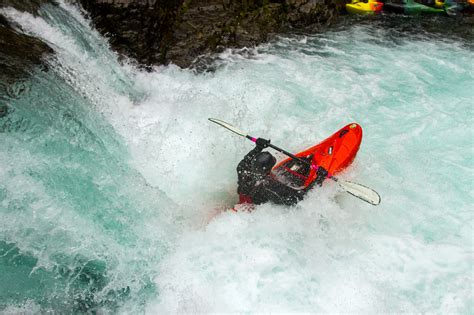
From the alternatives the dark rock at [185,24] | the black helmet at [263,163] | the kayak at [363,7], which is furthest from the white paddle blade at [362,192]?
→ the kayak at [363,7]

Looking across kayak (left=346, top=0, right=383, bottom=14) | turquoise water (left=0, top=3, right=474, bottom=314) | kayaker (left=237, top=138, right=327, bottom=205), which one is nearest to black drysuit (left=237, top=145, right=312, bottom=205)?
kayaker (left=237, top=138, right=327, bottom=205)

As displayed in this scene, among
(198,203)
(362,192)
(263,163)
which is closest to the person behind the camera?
(263,163)

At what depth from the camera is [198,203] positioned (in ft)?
16.4

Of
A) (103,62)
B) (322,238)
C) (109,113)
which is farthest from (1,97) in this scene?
(322,238)

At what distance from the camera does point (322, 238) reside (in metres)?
4.57

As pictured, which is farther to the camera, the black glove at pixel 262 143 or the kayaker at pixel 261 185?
the black glove at pixel 262 143

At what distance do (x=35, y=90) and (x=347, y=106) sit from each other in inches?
184

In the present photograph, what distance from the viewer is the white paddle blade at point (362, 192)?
14.8 feet

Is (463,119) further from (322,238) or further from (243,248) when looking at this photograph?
(243,248)

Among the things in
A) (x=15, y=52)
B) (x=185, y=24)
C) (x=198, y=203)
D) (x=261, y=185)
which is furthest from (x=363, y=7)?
(x=15, y=52)

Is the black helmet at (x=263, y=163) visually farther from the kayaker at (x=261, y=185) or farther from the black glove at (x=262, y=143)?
the black glove at (x=262, y=143)

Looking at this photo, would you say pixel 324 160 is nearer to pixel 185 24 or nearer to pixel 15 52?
pixel 15 52

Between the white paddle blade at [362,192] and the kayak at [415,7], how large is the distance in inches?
312

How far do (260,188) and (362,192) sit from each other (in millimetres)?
1110
